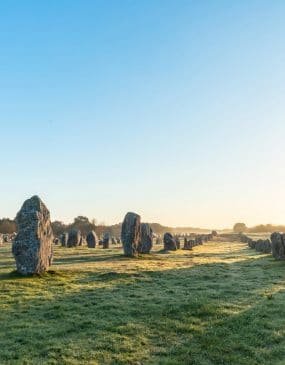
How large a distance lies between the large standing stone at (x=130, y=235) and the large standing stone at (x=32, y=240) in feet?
39.7

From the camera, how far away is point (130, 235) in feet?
122

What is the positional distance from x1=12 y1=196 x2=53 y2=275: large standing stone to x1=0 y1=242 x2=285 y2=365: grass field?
0.78 m

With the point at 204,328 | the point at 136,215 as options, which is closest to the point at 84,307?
the point at 204,328

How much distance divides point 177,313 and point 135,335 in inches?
111

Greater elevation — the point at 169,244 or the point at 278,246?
the point at 169,244

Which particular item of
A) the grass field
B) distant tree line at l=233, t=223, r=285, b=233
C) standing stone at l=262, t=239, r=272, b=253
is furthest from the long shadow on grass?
distant tree line at l=233, t=223, r=285, b=233

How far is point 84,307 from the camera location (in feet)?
55.7

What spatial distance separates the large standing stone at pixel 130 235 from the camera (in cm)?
3694

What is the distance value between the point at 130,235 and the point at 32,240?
14.3 metres

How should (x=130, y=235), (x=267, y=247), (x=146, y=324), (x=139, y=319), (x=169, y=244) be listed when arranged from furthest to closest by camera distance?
(x=169, y=244)
(x=267, y=247)
(x=130, y=235)
(x=139, y=319)
(x=146, y=324)

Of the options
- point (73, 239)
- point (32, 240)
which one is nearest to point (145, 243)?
point (73, 239)

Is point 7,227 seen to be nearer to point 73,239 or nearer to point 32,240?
point 73,239

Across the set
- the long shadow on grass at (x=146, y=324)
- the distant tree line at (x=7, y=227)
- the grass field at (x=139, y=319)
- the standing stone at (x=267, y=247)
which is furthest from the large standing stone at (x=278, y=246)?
the distant tree line at (x=7, y=227)

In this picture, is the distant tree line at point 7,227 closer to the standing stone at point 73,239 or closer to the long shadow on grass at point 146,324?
Answer: the standing stone at point 73,239
